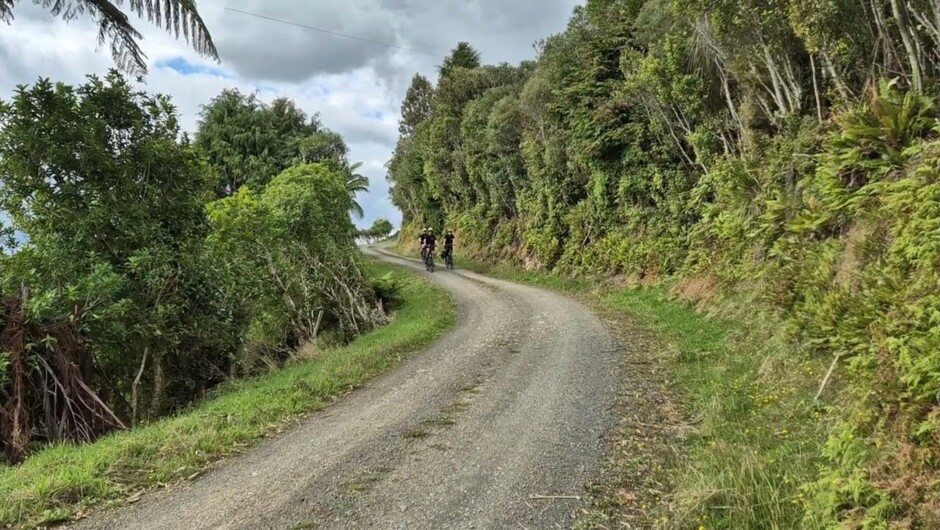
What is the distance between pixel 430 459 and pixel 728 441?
2719 mm

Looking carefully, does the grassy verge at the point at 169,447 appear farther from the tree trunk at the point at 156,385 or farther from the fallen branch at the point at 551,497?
the fallen branch at the point at 551,497

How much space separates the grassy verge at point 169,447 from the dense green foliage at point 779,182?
4711 mm

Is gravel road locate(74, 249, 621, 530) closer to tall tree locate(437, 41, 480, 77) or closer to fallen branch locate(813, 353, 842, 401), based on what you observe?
fallen branch locate(813, 353, 842, 401)

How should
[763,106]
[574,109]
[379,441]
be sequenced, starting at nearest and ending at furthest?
[379,441], [763,106], [574,109]

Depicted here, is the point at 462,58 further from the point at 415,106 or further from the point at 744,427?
the point at 744,427

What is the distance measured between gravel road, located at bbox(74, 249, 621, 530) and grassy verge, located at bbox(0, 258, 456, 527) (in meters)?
0.31

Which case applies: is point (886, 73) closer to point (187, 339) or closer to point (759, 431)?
point (759, 431)

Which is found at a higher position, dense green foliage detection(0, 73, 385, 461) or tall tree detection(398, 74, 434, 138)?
tall tree detection(398, 74, 434, 138)

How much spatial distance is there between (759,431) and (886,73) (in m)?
6.77

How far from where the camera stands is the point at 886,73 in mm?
8398

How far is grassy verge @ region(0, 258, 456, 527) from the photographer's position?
14.8 ft

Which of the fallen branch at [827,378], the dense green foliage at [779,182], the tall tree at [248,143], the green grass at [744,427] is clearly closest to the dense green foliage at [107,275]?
the green grass at [744,427]

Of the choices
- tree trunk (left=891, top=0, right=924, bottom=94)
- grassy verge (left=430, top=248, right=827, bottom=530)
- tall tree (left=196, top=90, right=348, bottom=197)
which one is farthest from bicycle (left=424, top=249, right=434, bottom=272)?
tree trunk (left=891, top=0, right=924, bottom=94)

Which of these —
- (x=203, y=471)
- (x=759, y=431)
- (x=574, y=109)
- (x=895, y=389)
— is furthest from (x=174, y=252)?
(x=574, y=109)
